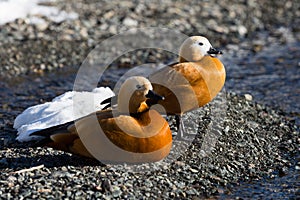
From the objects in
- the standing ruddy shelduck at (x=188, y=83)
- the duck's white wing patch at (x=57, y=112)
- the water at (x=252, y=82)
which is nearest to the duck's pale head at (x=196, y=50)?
the standing ruddy shelduck at (x=188, y=83)

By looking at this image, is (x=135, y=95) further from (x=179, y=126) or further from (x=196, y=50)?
(x=196, y=50)

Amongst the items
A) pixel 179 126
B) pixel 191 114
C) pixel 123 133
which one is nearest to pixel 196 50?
pixel 191 114

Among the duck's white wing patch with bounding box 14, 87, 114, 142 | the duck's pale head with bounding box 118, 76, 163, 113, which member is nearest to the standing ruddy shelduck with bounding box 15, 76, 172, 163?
the duck's pale head with bounding box 118, 76, 163, 113

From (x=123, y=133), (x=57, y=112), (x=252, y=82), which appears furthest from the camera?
(x=252, y=82)

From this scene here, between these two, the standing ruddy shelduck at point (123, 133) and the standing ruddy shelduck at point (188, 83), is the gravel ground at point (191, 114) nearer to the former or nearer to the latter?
the standing ruddy shelduck at point (123, 133)

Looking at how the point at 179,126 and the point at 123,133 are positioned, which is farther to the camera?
the point at 179,126

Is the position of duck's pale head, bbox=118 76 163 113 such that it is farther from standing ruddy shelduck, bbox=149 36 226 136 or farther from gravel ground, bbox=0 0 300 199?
standing ruddy shelduck, bbox=149 36 226 136
